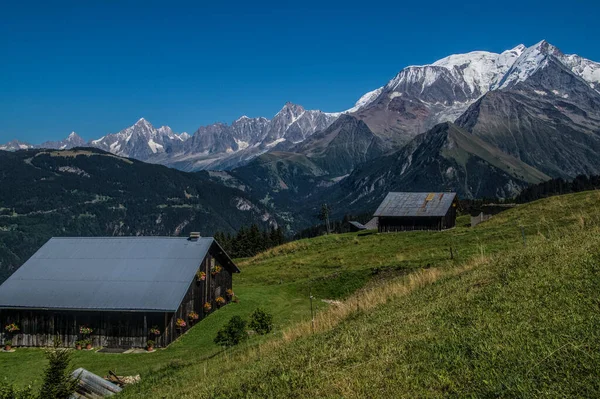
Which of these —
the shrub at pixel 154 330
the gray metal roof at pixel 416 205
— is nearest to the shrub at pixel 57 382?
the shrub at pixel 154 330

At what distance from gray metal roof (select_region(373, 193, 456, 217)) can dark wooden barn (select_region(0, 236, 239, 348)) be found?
1880 inches

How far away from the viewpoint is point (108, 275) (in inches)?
1465

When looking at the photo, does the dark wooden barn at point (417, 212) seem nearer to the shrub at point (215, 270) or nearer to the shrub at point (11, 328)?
the shrub at point (215, 270)

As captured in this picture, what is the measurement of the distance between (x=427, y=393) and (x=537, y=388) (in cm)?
155

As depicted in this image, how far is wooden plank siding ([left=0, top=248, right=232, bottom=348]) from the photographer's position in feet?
111

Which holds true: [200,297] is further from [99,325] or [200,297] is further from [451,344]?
[451,344]

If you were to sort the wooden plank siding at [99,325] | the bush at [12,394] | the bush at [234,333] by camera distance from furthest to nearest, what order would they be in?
1. the wooden plank siding at [99,325]
2. the bush at [234,333]
3. the bush at [12,394]

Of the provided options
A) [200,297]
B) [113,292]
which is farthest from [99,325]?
[200,297]

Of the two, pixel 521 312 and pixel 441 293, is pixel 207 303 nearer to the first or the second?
pixel 441 293

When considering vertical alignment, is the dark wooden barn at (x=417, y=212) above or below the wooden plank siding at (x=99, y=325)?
above

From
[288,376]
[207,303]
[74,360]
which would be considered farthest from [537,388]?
[207,303]

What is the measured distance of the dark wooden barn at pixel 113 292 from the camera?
112 ft

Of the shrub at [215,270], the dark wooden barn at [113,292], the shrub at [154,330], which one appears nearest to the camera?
the shrub at [154,330]

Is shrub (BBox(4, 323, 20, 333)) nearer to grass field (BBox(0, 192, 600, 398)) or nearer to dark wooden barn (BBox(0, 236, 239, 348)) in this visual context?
dark wooden barn (BBox(0, 236, 239, 348))
